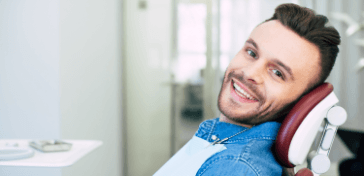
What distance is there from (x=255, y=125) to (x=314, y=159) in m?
0.19

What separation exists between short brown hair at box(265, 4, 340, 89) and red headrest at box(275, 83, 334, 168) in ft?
0.15

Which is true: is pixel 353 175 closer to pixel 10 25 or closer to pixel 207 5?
pixel 207 5

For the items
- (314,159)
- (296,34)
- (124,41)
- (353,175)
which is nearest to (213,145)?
(314,159)

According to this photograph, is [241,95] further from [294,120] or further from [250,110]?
[294,120]

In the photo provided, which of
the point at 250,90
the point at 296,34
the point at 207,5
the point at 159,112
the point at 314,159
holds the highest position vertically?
the point at 207,5

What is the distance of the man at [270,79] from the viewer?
2.52ft

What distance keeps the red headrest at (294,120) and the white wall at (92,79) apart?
127 centimetres

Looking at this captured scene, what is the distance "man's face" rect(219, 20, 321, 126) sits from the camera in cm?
77

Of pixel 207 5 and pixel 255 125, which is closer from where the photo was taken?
pixel 255 125

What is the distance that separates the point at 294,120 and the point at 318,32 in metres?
0.25

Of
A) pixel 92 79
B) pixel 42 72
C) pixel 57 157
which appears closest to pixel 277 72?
pixel 57 157

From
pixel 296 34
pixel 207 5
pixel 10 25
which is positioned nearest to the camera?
pixel 296 34

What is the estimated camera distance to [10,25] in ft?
5.20

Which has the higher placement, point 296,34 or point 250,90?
point 296,34
